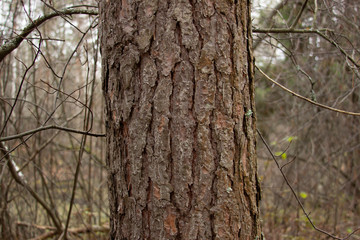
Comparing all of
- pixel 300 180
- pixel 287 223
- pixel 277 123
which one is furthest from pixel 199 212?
pixel 277 123

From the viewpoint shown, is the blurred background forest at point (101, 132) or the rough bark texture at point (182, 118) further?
the blurred background forest at point (101, 132)

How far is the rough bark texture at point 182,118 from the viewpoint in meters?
1.21

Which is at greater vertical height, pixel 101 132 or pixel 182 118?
pixel 182 118

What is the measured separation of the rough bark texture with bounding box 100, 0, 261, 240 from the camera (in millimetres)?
1211

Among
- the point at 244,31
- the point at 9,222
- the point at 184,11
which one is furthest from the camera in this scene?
the point at 9,222

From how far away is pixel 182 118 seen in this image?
121 centimetres

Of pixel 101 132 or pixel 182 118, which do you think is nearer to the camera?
pixel 182 118

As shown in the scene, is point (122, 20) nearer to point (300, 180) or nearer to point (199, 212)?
point (199, 212)

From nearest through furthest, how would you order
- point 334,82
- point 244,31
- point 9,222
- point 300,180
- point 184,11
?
point 184,11, point 244,31, point 9,222, point 334,82, point 300,180

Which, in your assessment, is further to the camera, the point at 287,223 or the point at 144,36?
the point at 287,223

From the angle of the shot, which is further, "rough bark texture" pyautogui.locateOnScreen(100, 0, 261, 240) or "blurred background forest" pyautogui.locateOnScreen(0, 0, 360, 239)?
"blurred background forest" pyautogui.locateOnScreen(0, 0, 360, 239)

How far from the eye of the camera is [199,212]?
121 cm

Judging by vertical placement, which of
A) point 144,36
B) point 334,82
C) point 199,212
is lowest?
point 199,212

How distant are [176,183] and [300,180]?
499 cm
